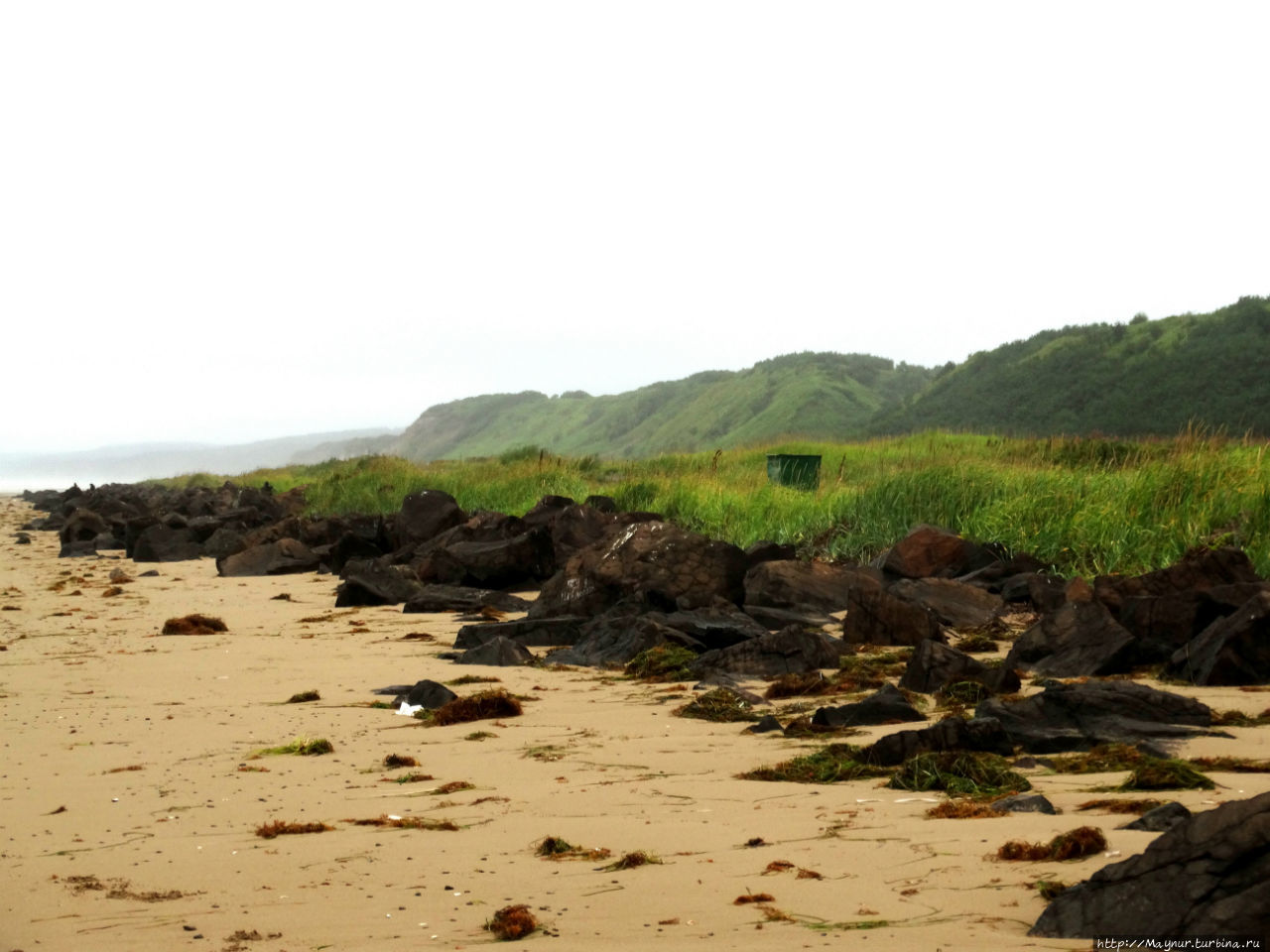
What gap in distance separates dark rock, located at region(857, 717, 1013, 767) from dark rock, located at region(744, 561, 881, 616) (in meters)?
4.65

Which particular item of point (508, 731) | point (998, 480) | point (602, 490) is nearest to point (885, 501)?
point (998, 480)

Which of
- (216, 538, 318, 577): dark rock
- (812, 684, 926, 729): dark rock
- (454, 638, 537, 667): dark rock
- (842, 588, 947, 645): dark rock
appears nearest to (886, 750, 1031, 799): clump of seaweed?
(812, 684, 926, 729): dark rock

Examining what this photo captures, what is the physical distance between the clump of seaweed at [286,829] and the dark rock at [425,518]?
11025 millimetres

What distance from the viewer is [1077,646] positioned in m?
6.51

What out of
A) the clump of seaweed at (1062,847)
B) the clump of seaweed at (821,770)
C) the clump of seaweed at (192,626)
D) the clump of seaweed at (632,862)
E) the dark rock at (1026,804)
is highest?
the clump of seaweed at (1062,847)

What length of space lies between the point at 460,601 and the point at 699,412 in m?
81.3

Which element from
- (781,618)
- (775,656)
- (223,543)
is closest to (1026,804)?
(775,656)

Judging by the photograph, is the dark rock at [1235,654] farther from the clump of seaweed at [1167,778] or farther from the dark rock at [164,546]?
the dark rock at [164,546]

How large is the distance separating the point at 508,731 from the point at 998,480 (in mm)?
9005

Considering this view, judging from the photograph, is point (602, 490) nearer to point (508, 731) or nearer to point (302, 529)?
point (302, 529)

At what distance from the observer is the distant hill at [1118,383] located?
51.3 metres

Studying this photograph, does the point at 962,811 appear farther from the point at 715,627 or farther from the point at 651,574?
the point at 651,574

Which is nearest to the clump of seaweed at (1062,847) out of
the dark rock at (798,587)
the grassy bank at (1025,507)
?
the dark rock at (798,587)

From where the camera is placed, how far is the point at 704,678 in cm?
677
